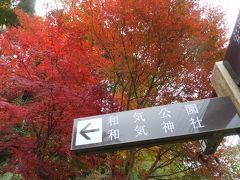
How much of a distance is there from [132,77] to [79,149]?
6.22 m

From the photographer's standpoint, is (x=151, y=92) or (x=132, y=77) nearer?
(x=132, y=77)

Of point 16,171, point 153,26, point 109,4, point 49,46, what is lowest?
point 16,171

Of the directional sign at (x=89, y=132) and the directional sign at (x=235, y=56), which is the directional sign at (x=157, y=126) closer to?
the directional sign at (x=89, y=132)

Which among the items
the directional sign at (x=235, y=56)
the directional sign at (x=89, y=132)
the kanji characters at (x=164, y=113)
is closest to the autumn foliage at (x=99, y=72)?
the directional sign at (x=89, y=132)

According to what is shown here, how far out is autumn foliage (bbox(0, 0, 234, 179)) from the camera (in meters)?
6.89

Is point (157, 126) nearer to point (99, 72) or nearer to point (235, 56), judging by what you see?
point (235, 56)

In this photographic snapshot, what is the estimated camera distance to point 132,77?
29.2ft

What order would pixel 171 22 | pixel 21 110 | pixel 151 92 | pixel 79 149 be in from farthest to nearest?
pixel 151 92
pixel 171 22
pixel 21 110
pixel 79 149

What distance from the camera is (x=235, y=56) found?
3193mm

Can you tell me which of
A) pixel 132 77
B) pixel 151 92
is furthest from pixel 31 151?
pixel 151 92

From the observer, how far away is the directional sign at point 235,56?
3135 millimetres

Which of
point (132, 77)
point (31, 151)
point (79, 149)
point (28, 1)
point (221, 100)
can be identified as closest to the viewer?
point (79, 149)

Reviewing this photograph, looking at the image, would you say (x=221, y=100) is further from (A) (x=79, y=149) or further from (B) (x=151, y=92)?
(B) (x=151, y=92)

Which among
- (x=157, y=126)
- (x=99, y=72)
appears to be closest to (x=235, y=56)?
(x=157, y=126)
